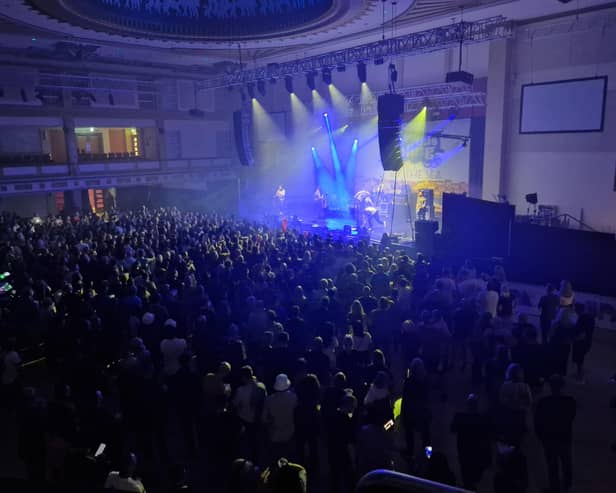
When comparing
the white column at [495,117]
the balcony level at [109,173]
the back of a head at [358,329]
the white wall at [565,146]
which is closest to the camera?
the back of a head at [358,329]

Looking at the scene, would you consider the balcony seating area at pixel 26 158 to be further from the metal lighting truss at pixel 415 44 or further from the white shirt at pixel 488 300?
the white shirt at pixel 488 300

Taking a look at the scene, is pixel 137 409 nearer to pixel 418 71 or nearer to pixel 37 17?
pixel 37 17

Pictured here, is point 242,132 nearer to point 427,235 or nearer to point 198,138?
point 427,235

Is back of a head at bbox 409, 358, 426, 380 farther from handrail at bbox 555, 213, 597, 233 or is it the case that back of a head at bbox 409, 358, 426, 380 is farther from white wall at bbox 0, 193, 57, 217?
white wall at bbox 0, 193, 57, 217

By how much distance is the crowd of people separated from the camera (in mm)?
4582

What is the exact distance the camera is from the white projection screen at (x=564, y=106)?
575 inches

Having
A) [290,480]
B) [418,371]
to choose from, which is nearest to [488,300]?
[418,371]

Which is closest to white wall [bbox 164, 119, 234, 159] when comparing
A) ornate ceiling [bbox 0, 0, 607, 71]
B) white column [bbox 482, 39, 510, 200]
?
ornate ceiling [bbox 0, 0, 607, 71]

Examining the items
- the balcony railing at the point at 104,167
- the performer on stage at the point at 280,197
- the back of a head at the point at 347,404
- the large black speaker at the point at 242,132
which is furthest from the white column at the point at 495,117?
the balcony railing at the point at 104,167

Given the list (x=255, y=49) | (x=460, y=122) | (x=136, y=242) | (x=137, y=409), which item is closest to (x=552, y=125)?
(x=460, y=122)

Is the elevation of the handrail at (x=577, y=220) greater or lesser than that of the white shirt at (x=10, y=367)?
greater

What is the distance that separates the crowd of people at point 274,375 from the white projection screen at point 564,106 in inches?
352

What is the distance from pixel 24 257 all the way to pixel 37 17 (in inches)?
276

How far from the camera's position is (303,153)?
2670cm
